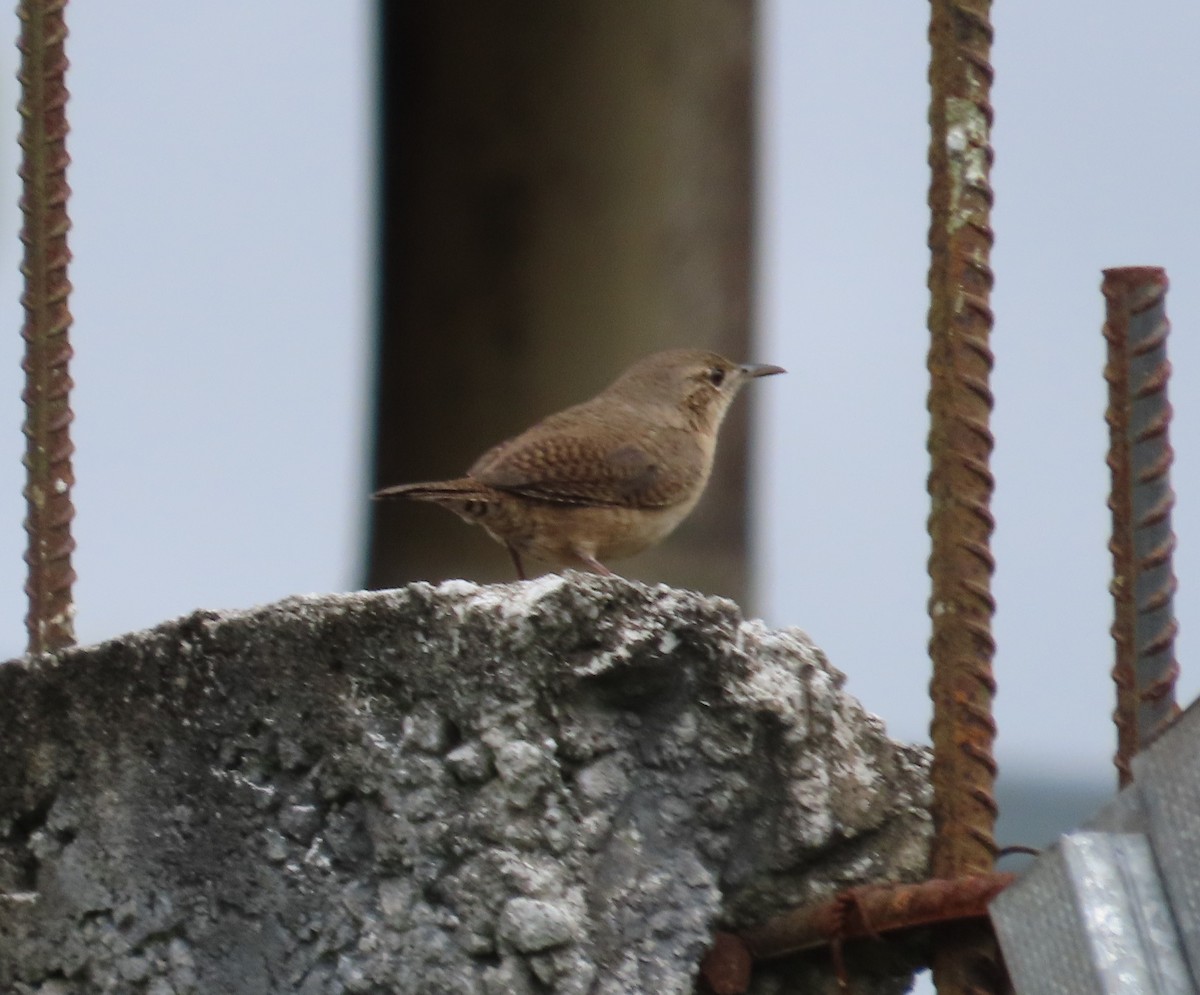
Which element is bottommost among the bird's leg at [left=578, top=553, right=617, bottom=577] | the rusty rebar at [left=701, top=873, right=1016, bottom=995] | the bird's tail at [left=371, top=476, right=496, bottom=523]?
the rusty rebar at [left=701, top=873, right=1016, bottom=995]

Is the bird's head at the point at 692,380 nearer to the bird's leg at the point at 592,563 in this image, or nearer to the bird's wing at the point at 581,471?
the bird's wing at the point at 581,471

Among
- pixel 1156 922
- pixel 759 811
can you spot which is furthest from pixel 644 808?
pixel 1156 922

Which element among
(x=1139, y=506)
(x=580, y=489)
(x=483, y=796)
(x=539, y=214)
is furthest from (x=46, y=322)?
(x=539, y=214)

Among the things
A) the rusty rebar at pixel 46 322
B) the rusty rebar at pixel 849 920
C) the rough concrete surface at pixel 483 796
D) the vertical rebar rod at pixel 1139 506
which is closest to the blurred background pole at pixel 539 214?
the rusty rebar at pixel 46 322

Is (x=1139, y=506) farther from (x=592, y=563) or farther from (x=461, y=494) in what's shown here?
(x=461, y=494)

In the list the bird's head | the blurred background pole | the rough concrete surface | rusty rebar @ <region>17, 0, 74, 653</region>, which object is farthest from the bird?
the rough concrete surface

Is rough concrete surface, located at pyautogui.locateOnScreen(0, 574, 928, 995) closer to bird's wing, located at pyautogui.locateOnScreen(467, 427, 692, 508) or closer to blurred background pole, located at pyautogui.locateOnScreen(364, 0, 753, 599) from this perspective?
bird's wing, located at pyautogui.locateOnScreen(467, 427, 692, 508)

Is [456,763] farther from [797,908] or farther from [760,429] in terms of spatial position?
[760,429]
